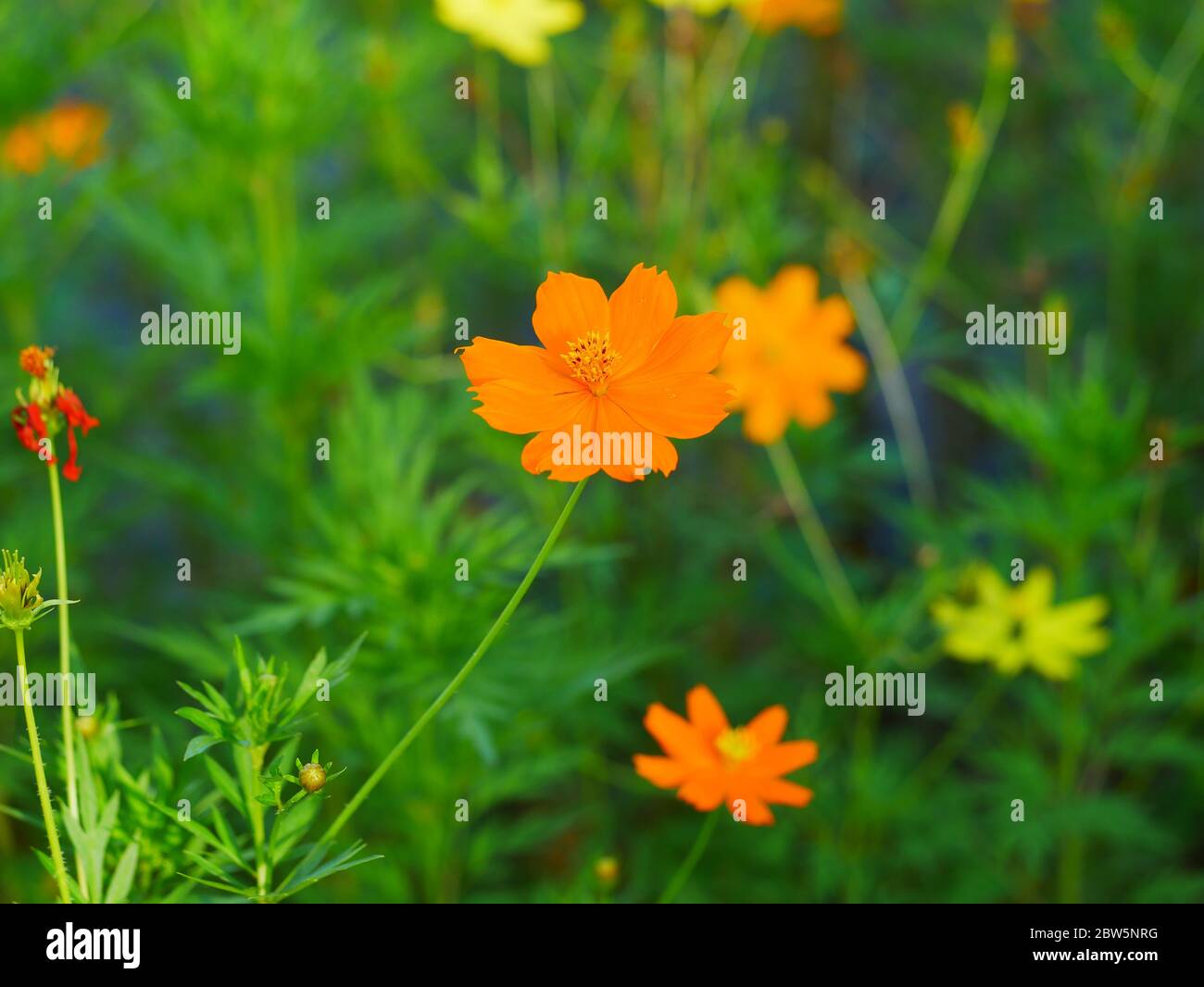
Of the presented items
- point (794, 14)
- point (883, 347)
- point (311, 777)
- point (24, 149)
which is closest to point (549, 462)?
point (311, 777)

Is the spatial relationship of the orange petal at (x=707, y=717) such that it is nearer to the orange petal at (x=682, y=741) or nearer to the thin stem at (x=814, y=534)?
the orange petal at (x=682, y=741)

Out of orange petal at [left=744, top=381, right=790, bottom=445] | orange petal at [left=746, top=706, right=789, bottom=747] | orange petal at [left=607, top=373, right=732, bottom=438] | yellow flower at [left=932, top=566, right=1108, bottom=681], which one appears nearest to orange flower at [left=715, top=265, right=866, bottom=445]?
orange petal at [left=744, top=381, right=790, bottom=445]

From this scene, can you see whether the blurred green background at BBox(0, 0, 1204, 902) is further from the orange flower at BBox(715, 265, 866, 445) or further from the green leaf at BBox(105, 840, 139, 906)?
the green leaf at BBox(105, 840, 139, 906)

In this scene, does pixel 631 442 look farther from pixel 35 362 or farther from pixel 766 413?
pixel 766 413

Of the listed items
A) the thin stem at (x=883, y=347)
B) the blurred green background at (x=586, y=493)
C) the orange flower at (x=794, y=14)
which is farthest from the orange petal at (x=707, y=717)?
the orange flower at (x=794, y=14)
